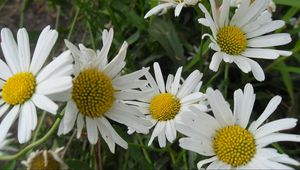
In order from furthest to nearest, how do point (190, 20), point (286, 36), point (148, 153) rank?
1. point (190, 20)
2. point (148, 153)
3. point (286, 36)

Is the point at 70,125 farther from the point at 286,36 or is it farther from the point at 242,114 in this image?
the point at 286,36

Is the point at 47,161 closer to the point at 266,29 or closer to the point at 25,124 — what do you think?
the point at 25,124

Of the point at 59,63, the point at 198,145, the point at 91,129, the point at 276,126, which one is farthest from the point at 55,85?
the point at 276,126

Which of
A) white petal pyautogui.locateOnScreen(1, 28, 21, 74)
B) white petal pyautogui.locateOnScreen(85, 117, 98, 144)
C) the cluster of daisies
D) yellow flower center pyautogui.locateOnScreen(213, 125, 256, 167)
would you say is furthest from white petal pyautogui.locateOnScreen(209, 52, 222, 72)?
white petal pyautogui.locateOnScreen(1, 28, 21, 74)

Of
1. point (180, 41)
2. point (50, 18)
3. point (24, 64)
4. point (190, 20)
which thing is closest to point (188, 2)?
point (24, 64)

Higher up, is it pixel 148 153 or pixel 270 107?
pixel 270 107

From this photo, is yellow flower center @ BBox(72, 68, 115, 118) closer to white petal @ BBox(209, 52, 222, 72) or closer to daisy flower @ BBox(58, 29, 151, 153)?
daisy flower @ BBox(58, 29, 151, 153)
